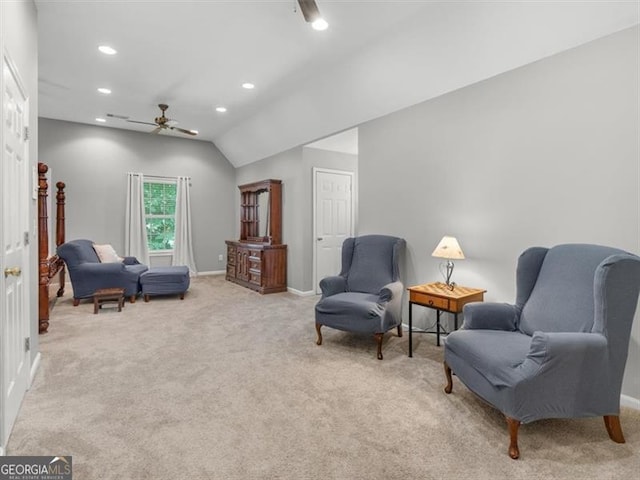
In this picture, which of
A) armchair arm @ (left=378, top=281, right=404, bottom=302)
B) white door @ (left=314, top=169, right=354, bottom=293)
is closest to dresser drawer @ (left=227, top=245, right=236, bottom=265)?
white door @ (left=314, top=169, right=354, bottom=293)

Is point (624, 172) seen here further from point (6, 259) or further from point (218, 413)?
point (6, 259)

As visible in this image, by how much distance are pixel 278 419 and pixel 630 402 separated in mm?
2291

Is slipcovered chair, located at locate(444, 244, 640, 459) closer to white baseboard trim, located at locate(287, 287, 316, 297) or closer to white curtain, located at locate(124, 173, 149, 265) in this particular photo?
white baseboard trim, located at locate(287, 287, 316, 297)

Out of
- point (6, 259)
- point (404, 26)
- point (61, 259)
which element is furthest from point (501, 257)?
point (61, 259)

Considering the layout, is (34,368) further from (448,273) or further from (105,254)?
(448,273)

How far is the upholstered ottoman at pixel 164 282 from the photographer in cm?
525

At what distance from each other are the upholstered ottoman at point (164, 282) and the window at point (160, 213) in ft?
6.83

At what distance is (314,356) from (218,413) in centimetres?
112

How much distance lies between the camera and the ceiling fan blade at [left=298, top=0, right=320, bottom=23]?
6.65ft

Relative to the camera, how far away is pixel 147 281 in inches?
207

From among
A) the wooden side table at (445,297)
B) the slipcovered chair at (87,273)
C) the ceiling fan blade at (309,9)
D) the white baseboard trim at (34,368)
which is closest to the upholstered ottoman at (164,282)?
the slipcovered chair at (87,273)

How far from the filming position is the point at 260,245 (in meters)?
6.03

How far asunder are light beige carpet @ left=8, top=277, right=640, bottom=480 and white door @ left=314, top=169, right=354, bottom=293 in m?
2.52

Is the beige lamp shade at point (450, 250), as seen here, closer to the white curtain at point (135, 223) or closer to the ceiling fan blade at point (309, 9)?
the ceiling fan blade at point (309, 9)
